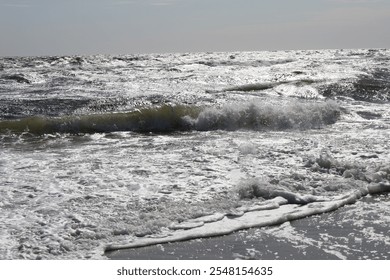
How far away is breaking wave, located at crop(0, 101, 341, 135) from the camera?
1083 cm

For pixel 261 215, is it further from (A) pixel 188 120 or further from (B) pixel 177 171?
(A) pixel 188 120

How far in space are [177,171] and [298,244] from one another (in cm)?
258

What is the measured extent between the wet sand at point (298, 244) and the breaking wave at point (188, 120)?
6.14 m

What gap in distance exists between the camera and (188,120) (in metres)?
11.5

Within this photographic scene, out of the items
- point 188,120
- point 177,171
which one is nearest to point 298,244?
point 177,171

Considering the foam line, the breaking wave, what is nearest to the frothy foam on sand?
the foam line

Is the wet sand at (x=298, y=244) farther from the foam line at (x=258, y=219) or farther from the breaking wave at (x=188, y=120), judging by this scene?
the breaking wave at (x=188, y=120)

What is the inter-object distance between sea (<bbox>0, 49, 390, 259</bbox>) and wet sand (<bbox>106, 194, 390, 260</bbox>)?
0.04 m

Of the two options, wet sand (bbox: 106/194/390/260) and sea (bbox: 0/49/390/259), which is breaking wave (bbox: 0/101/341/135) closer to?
sea (bbox: 0/49/390/259)

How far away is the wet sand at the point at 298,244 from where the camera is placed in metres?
3.94

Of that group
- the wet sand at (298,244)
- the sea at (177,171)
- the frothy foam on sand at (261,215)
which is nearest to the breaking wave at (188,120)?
the sea at (177,171)

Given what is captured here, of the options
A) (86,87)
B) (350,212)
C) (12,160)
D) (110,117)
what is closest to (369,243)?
(350,212)
